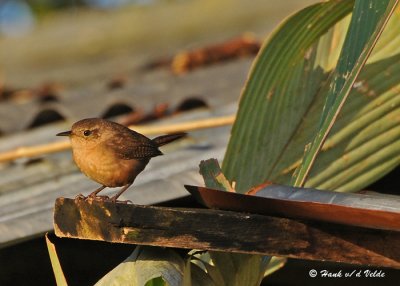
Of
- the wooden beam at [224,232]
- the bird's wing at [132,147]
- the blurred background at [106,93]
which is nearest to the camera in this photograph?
the wooden beam at [224,232]

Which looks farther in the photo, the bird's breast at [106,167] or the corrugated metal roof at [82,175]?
the bird's breast at [106,167]

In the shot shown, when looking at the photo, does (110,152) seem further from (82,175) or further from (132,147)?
(82,175)

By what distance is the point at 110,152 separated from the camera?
3662 millimetres

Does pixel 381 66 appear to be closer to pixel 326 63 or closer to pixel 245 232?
pixel 326 63

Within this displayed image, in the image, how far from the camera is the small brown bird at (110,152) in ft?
11.6

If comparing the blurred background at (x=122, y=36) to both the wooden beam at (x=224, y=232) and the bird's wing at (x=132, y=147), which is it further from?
the wooden beam at (x=224, y=232)

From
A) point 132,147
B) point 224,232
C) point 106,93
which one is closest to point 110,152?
point 132,147

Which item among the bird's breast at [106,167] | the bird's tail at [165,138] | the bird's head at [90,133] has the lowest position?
the bird's breast at [106,167]

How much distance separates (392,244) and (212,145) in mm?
2032

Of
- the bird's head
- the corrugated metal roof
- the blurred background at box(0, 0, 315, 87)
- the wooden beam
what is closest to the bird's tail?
the corrugated metal roof

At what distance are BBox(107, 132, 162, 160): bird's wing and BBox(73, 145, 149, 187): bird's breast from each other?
3 centimetres

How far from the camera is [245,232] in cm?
254

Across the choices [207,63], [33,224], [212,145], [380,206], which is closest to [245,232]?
[380,206]

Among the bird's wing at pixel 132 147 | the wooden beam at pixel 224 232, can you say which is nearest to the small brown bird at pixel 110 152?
the bird's wing at pixel 132 147
